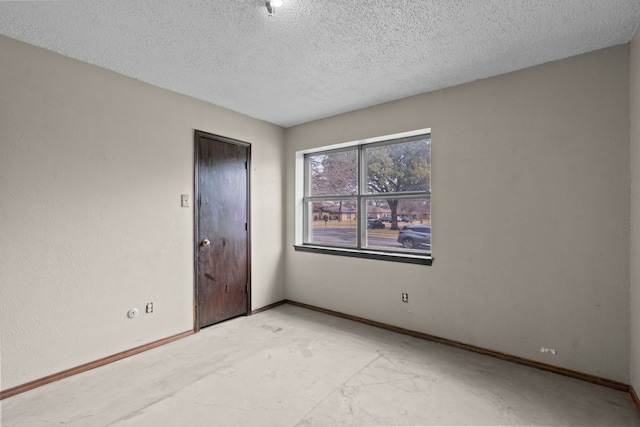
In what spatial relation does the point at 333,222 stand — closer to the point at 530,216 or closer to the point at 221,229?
the point at 221,229

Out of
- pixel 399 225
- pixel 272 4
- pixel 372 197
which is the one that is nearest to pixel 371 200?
pixel 372 197

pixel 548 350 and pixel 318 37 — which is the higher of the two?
pixel 318 37

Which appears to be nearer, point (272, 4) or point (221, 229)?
point (272, 4)

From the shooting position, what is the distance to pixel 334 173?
Answer: 4.16 m

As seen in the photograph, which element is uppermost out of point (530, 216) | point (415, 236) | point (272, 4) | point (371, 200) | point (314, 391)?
point (272, 4)

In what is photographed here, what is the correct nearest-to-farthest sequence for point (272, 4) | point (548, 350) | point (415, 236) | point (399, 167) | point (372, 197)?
point (272, 4)
point (548, 350)
point (415, 236)
point (399, 167)
point (372, 197)

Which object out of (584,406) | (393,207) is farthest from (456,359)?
(393,207)

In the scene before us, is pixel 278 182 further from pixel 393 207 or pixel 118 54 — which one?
pixel 118 54

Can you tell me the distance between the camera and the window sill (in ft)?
10.5

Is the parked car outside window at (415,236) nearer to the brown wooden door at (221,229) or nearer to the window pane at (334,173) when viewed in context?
the window pane at (334,173)

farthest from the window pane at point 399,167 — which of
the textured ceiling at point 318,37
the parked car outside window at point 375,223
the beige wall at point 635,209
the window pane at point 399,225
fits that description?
the beige wall at point 635,209

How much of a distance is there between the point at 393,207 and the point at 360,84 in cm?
142

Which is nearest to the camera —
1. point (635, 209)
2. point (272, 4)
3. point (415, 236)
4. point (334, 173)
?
point (272, 4)

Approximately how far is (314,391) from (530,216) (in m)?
2.21
